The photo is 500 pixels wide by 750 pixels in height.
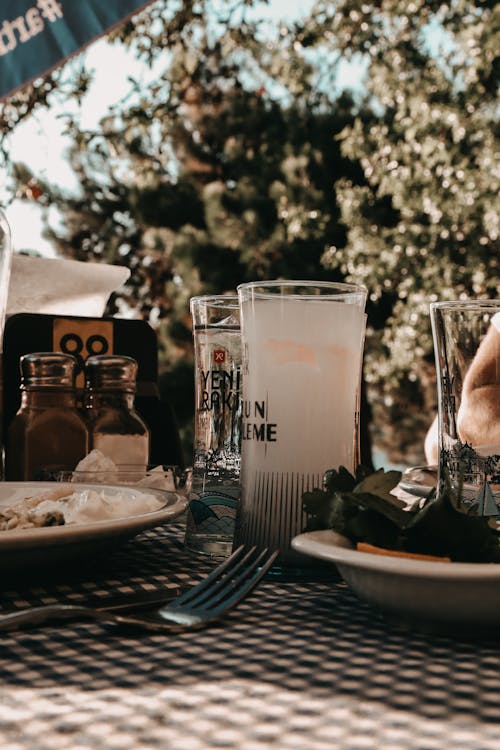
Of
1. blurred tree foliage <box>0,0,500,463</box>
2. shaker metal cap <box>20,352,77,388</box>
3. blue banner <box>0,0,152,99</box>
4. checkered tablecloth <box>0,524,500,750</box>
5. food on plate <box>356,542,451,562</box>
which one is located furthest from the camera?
blurred tree foliage <box>0,0,500,463</box>

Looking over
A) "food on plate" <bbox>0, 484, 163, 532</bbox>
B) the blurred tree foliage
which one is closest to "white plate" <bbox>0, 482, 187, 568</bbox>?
"food on plate" <bbox>0, 484, 163, 532</bbox>

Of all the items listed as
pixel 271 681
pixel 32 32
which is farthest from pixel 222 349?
pixel 32 32

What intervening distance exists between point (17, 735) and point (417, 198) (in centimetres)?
652

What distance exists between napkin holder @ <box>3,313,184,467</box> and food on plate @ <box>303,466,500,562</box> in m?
0.68

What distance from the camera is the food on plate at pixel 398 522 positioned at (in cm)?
41

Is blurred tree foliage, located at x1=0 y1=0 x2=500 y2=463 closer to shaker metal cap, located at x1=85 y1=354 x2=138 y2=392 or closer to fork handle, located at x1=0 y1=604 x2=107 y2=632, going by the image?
shaker metal cap, located at x1=85 y1=354 x2=138 y2=392

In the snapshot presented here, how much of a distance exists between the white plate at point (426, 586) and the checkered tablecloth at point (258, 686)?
14 millimetres

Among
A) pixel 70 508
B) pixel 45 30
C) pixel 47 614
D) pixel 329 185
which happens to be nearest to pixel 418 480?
pixel 70 508

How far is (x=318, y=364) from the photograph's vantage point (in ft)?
1.91

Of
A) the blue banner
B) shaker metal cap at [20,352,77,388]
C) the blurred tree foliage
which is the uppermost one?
the blurred tree foliage

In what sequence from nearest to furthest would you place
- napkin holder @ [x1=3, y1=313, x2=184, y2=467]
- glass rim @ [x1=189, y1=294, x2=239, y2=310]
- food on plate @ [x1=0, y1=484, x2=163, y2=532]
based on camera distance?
food on plate @ [x1=0, y1=484, x2=163, y2=532]
glass rim @ [x1=189, y1=294, x2=239, y2=310]
napkin holder @ [x1=3, y1=313, x2=184, y2=467]

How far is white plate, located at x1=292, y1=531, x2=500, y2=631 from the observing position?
0.37m

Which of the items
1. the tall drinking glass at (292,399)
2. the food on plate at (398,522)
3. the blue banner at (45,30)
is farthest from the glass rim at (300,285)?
the blue banner at (45,30)

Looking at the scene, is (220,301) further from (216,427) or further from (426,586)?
(426,586)
